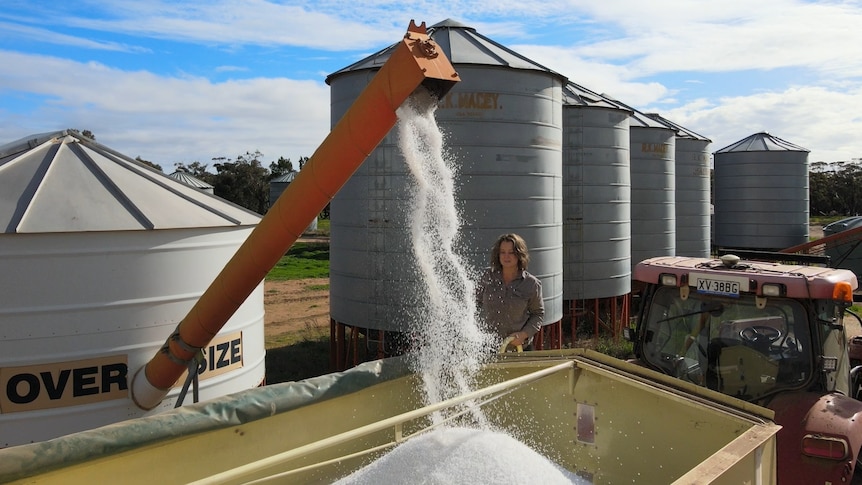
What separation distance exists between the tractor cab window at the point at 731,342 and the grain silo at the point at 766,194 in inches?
669

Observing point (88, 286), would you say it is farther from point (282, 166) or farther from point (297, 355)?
point (282, 166)

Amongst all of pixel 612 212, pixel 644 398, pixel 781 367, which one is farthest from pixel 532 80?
pixel 644 398

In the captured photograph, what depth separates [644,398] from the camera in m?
3.35

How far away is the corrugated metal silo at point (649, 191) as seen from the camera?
13.7 metres

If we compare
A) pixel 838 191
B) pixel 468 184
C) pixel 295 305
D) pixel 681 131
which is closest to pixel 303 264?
pixel 295 305

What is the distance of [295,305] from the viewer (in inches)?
Answer: 658

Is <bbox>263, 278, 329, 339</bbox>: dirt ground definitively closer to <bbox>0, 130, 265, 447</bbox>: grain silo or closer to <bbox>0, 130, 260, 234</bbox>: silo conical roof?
<bbox>0, 130, 260, 234</bbox>: silo conical roof

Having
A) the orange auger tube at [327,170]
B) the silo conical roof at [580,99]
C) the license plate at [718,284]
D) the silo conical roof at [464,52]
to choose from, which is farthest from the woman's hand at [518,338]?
the silo conical roof at [580,99]

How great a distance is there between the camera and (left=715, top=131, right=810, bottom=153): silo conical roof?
773 inches

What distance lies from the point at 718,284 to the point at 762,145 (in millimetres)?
17989

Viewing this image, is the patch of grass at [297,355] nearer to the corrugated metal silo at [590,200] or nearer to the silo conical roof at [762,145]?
the corrugated metal silo at [590,200]

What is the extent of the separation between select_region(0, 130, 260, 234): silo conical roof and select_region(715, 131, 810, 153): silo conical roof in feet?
58.6

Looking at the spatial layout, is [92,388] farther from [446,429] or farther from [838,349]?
[838,349]

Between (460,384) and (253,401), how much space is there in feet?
3.93
